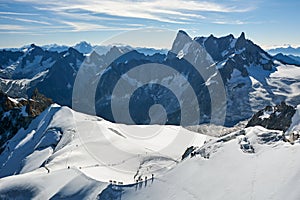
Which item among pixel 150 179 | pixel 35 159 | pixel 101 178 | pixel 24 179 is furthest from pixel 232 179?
pixel 35 159

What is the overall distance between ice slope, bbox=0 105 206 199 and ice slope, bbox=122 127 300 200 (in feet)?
15.9

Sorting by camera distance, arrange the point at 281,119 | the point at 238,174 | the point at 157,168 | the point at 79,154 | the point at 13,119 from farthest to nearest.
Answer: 1. the point at 13,119
2. the point at 281,119
3. the point at 79,154
4. the point at 157,168
5. the point at 238,174

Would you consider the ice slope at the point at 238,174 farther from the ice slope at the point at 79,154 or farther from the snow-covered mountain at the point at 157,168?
the ice slope at the point at 79,154

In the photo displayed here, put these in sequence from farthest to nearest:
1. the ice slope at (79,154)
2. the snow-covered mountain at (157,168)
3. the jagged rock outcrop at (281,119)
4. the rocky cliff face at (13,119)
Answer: the rocky cliff face at (13,119) → the jagged rock outcrop at (281,119) → the ice slope at (79,154) → the snow-covered mountain at (157,168)

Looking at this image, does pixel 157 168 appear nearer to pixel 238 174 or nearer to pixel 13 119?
pixel 238 174

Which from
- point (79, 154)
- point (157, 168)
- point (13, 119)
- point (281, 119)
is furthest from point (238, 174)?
point (13, 119)

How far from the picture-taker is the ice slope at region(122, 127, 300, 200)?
107 ft

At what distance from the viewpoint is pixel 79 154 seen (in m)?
65.1

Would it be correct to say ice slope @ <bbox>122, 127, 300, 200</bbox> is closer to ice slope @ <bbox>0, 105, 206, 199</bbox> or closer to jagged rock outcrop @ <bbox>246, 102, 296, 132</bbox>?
ice slope @ <bbox>0, 105, 206, 199</bbox>

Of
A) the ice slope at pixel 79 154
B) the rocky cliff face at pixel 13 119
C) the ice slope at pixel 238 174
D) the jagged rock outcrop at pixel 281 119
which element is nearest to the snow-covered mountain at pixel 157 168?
the ice slope at pixel 238 174

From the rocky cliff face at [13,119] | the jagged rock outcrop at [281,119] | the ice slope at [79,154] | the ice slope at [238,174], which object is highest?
the ice slope at [238,174]

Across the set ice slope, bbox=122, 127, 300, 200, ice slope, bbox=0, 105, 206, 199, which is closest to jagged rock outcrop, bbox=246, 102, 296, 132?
ice slope, bbox=0, 105, 206, 199

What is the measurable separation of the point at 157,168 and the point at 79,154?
1869 centimetres

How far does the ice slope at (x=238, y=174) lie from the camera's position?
107ft
